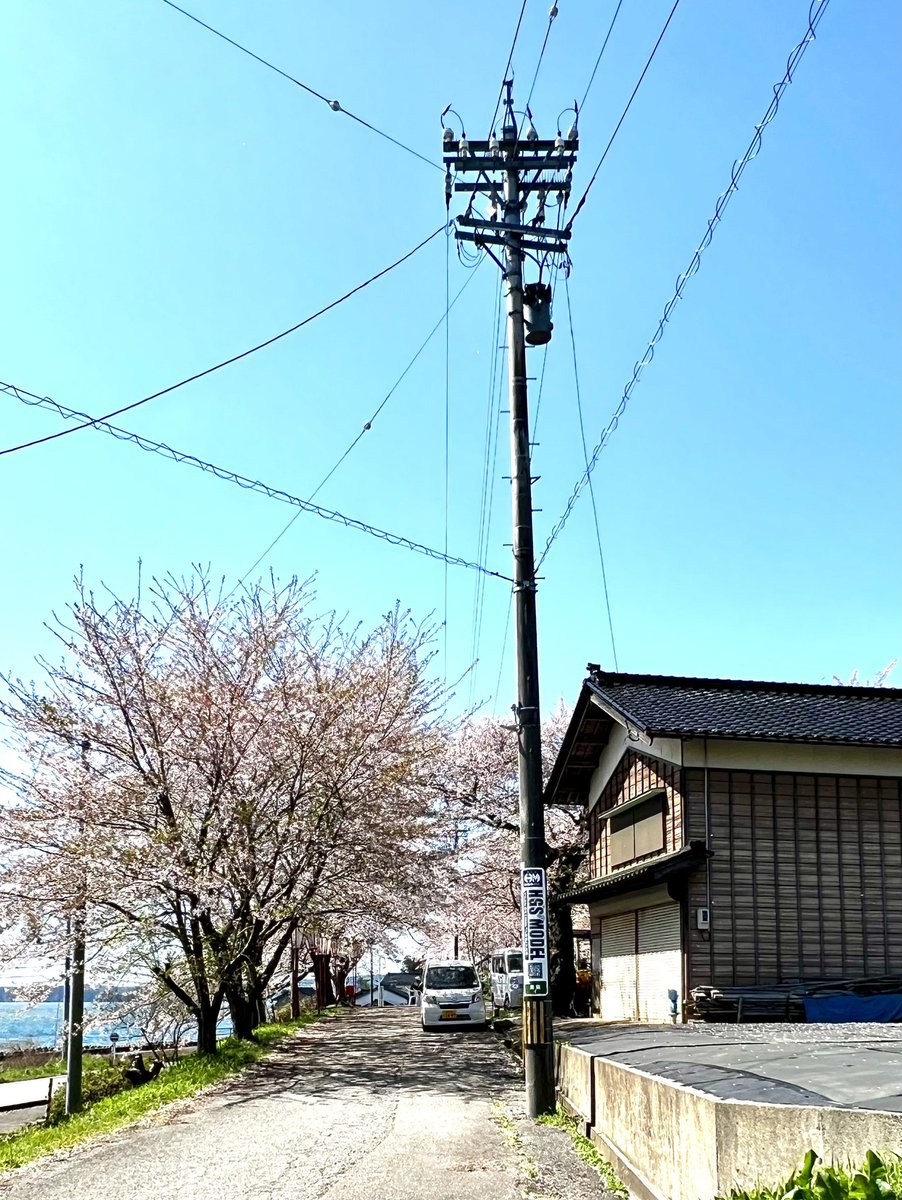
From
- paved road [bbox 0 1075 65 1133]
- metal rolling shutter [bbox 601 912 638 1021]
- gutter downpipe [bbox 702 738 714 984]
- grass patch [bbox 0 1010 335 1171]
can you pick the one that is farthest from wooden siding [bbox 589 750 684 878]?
paved road [bbox 0 1075 65 1133]

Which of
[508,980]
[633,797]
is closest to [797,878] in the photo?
[633,797]

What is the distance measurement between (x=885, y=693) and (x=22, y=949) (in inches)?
667

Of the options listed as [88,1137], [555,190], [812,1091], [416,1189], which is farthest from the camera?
[555,190]

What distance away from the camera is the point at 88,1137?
11195 mm

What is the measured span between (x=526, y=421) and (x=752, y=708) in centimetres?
900

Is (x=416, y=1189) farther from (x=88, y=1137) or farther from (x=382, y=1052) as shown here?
(x=382, y=1052)

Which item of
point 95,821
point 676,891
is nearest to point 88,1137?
point 95,821

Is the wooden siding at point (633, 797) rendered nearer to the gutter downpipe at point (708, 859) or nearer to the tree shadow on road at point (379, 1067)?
the gutter downpipe at point (708, 859)

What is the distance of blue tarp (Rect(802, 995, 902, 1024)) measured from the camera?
16203mm

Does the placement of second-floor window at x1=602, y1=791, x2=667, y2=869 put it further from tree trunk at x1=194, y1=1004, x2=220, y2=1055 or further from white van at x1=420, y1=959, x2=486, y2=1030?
tree trunk at x1=194, y1=1004, x2=220, y2=1055

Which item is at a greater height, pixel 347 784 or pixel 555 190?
pixel 555 190

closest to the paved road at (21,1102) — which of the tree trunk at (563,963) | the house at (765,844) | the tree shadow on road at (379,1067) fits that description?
the tree shadow on road at (379,1067)

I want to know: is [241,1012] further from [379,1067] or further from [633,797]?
[633,797]

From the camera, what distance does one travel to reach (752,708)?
1973 cm
